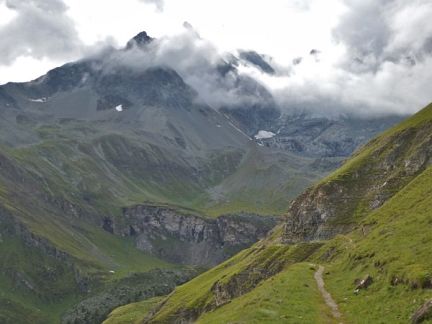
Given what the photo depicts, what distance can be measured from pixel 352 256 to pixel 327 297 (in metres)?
15.0

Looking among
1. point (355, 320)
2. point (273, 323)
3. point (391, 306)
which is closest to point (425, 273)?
point (391, 306)

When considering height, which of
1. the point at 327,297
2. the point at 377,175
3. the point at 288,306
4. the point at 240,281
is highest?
the point at 377,175

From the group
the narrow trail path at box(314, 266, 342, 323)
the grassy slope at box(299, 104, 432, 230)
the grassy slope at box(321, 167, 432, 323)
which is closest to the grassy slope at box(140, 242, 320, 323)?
the grassy slope at box(299, 104, 432, 230)

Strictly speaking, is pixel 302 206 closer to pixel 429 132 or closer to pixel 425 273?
pixel 429 132

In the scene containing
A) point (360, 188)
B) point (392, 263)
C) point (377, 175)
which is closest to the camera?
point (392, 263)

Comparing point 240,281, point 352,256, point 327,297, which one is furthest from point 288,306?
point 240,281

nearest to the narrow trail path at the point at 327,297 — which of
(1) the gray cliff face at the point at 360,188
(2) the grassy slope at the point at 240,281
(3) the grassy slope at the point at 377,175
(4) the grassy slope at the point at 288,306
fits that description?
(4) the grassy slope at the point at 288,306

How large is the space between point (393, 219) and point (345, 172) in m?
50.1

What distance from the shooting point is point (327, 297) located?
66938 millimetres

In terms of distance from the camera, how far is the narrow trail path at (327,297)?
5882 centimetres

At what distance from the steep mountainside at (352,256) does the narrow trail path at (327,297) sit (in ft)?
2.31

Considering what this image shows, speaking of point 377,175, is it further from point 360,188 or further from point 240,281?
point 240,281

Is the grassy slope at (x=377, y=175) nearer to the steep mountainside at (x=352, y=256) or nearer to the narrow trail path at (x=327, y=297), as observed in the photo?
the steep mountainside at (x=352, y=256)

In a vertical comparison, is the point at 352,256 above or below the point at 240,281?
below
